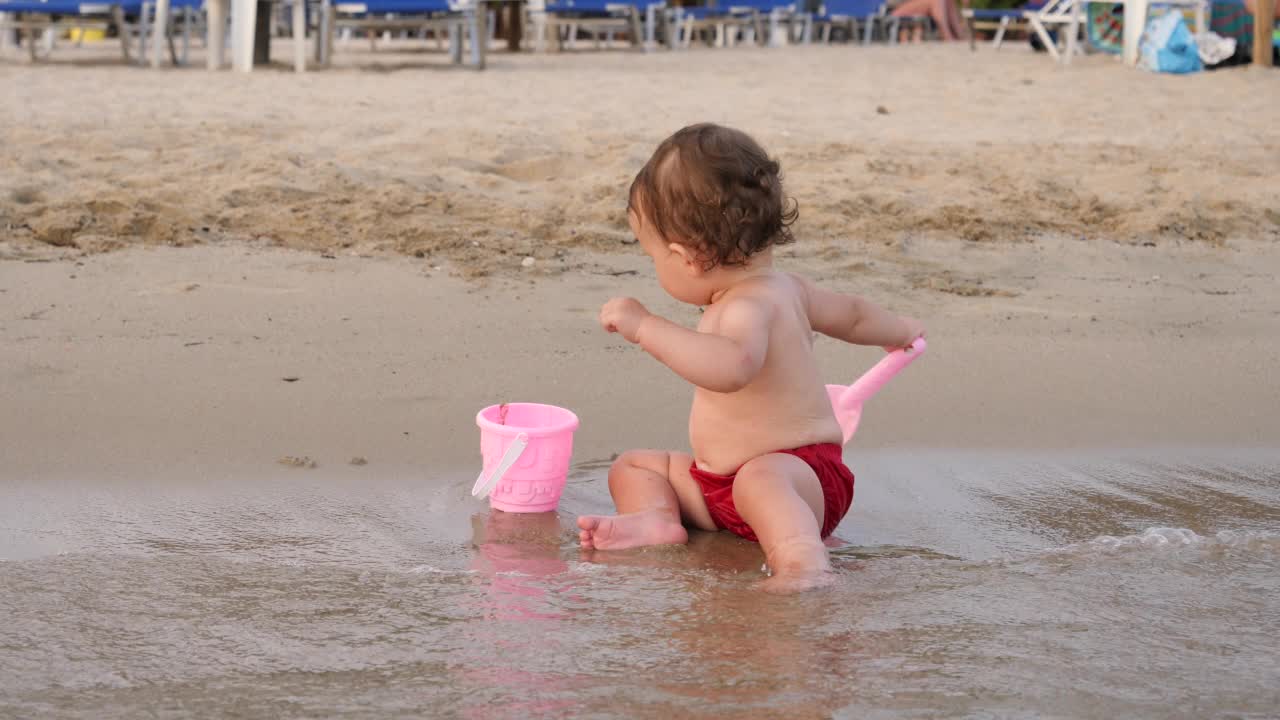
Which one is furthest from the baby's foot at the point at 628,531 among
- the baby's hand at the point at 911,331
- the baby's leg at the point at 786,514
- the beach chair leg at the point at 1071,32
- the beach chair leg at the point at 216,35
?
the beach chair leg at the point at 1071,32

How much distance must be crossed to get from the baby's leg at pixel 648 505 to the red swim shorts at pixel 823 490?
0.03m

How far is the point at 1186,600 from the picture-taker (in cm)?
210

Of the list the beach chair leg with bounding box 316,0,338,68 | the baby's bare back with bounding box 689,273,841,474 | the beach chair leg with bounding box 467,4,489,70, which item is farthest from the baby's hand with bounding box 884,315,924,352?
the beach chair leg with bounding box 467,4,489,70

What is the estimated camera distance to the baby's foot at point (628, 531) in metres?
2.34

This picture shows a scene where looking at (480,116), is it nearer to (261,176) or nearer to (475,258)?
(261,176)

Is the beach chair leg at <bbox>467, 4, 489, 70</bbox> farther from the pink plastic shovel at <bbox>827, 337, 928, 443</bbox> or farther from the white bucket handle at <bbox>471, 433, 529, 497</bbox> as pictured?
the white bucket handle at <bbox>471, 433, 529, 497</bbox>

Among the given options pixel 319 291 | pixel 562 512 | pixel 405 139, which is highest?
pixel 405 139

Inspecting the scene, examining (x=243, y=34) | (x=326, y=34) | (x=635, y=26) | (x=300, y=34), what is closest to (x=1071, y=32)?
(x=635, y=26)

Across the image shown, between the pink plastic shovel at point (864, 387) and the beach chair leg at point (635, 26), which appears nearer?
the pink plastic shovel at point (864, 387)

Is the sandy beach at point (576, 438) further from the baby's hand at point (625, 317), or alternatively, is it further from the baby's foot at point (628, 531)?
the baby's hand at point (625, 317)

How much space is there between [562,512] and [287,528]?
515mm

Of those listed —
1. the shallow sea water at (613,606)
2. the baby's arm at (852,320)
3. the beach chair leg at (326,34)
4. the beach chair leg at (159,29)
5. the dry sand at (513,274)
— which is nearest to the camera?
the shallow sea water at (613,606)

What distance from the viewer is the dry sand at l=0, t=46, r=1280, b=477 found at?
9.87 ft

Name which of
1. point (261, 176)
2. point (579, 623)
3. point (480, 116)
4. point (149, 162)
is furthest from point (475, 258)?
point (480, 116)
